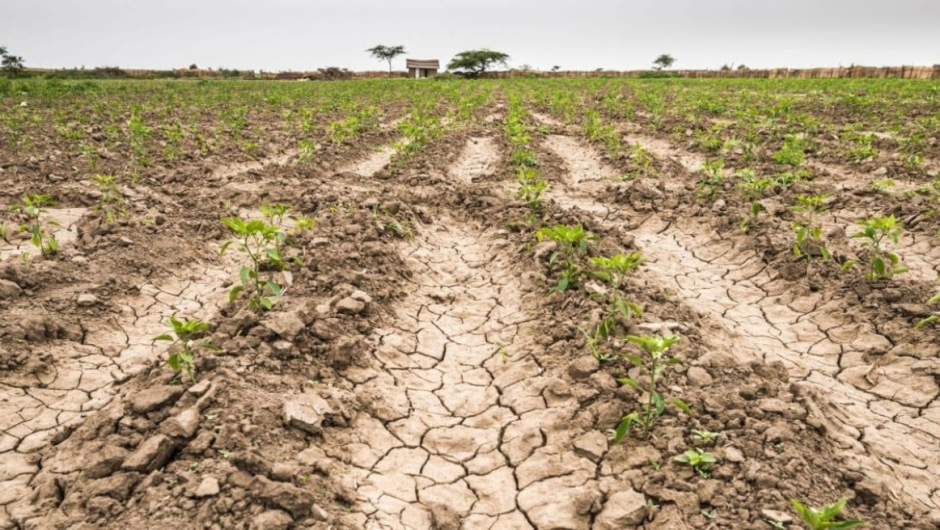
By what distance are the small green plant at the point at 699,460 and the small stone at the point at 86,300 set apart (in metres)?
3.90

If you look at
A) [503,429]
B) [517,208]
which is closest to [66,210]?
[517,208]

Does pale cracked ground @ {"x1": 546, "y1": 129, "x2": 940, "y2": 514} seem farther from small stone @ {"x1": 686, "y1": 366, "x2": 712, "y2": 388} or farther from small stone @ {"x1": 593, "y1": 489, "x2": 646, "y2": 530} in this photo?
small stone @ {"x1": 593, "y1": 489, "x2": 646, "y2": 530}

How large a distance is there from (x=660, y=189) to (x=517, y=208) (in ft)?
6.75

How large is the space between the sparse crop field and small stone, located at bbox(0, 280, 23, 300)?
3 centimetres

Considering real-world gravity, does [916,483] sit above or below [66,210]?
below

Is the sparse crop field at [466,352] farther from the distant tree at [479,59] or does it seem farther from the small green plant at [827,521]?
the distant tree at [479,59]

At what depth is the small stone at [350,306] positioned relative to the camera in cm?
363

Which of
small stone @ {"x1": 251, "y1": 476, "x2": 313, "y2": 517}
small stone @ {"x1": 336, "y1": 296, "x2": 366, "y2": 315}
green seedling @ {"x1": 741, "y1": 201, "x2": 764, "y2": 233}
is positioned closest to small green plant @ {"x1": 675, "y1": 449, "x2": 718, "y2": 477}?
small stone @ {"x1": 251, "y1": 476, "x2": 313, "y2": 517}

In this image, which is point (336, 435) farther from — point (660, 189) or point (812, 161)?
point (812, 161)

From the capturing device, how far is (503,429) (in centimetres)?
293

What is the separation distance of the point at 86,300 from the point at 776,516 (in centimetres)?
429

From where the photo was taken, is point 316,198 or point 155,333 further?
point 316,198

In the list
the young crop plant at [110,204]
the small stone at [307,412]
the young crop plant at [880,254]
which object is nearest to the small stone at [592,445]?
the small stone at [307,412]

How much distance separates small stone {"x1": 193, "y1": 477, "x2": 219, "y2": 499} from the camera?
207 cm
